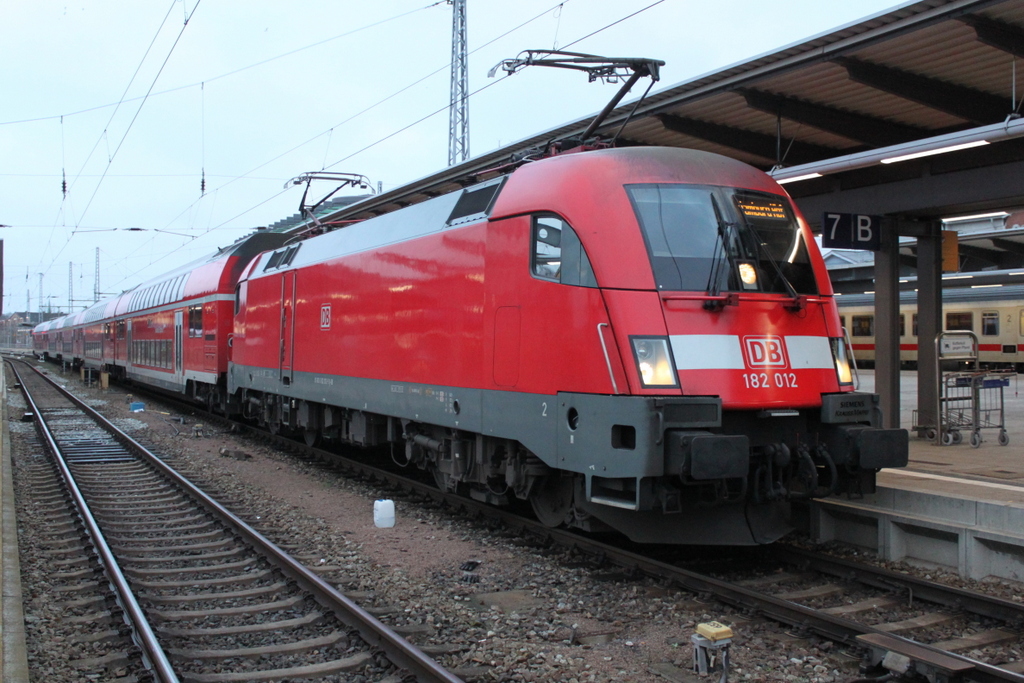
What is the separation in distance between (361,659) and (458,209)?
184 inches

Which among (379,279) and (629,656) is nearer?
(629,656)

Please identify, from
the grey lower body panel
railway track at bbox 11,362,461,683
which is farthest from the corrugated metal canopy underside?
railway track at bbox 11,362,461,683

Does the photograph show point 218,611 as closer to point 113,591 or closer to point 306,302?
point 113,591

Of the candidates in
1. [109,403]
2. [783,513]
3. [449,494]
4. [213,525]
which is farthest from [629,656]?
[109,403]

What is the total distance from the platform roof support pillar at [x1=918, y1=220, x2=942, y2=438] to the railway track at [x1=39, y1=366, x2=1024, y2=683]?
573cm

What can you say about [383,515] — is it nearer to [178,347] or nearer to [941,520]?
[941,520]

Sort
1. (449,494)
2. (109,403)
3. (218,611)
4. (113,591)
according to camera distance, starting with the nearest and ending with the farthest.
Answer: (218,611), (113,591), (449,494), (109,403)

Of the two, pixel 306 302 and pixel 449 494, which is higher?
pixel 306 302

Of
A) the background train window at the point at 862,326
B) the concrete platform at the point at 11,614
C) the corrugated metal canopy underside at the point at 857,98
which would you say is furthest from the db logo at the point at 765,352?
the background train window at the point at 862,326

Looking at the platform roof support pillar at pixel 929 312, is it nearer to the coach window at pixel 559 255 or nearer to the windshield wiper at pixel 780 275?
the windshield wiper at pixel 780 275

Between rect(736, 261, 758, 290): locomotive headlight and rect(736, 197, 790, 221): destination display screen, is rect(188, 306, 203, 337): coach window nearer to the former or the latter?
rect(736, 197, 790, 221): destination display screen

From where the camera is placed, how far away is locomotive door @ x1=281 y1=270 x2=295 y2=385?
519 inches

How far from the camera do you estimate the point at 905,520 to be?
22.7 ft

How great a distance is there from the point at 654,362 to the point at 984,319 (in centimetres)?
2856
